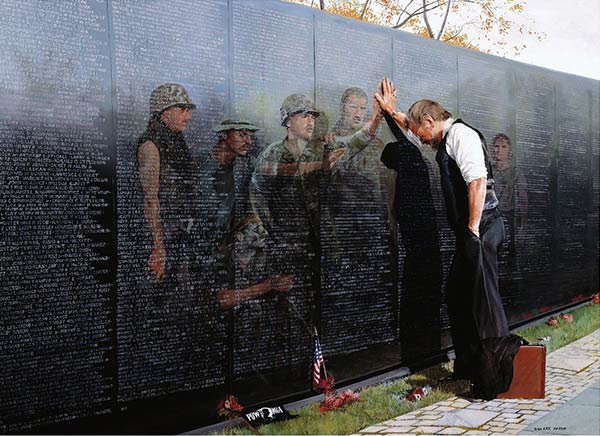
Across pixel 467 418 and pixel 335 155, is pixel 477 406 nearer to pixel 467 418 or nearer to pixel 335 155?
pixel 467 418

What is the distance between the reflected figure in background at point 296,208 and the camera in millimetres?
5742

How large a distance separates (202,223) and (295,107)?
1415mm

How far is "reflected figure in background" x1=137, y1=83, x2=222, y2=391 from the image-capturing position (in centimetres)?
494

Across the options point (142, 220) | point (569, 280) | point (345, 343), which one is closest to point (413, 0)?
point (569, 280)

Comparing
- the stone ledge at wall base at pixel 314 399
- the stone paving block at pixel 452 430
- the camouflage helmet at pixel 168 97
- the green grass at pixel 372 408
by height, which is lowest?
the stone paving block at pixel 452 430

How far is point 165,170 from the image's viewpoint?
197 inches

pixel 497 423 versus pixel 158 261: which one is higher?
A: pixel 158 261

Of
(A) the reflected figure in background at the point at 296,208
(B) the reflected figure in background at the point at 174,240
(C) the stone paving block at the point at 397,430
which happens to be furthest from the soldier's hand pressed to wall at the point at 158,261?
(C) the stone paving block at the point at 397,430

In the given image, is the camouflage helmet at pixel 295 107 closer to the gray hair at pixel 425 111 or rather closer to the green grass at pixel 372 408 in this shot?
the gray hair at pixel 425 111

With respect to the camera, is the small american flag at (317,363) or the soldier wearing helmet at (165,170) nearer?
the soldier wearing helmet at (165,170)

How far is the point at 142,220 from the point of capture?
4867mm

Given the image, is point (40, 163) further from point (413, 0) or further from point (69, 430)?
point (413, 0)

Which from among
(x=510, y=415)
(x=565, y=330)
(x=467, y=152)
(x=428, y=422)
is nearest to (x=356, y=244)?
(x=467, y=152)

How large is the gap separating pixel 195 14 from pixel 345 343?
3213 millimetres
